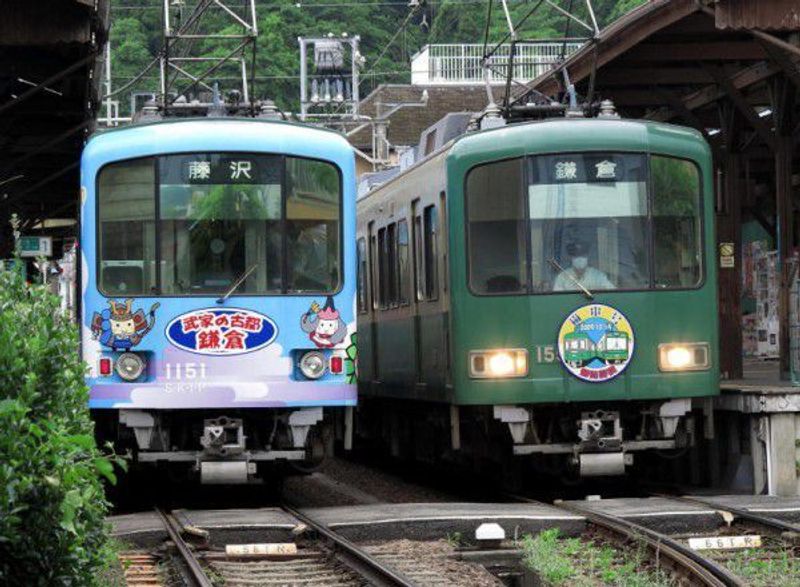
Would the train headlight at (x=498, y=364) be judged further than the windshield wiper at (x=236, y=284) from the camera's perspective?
Yes

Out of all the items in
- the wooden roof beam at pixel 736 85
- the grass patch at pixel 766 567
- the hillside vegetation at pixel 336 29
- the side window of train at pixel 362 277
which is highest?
the hillside vegetation at pixel 336 29

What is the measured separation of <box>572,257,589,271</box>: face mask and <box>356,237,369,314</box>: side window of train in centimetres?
539

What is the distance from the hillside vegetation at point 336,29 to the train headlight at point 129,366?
2607cm

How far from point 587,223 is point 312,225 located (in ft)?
6.92

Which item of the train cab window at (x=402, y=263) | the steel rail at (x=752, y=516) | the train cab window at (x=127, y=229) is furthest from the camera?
the train cab window at (x=402, y=263)

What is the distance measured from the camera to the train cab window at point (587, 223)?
13.6m

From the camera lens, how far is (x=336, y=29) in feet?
169

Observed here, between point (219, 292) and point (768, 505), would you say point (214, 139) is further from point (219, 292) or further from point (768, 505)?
point (768, 505)

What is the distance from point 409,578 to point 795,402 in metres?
5.23

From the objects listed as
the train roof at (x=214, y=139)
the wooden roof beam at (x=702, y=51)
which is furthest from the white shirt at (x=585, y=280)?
the wooden roof beam at (x=702, y=51)

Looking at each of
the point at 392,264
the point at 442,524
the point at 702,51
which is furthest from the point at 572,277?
the point at 702,51

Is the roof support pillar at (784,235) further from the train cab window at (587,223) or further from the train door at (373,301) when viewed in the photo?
the train cab window at (587,223)

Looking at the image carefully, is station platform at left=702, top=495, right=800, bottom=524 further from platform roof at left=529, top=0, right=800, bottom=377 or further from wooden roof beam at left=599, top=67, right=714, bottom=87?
wooden roof beam at left=599, top=67, right=714, bottom=87

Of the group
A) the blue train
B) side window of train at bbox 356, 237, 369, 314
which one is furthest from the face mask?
side window of train at bbox 356, 237, 369, 314
